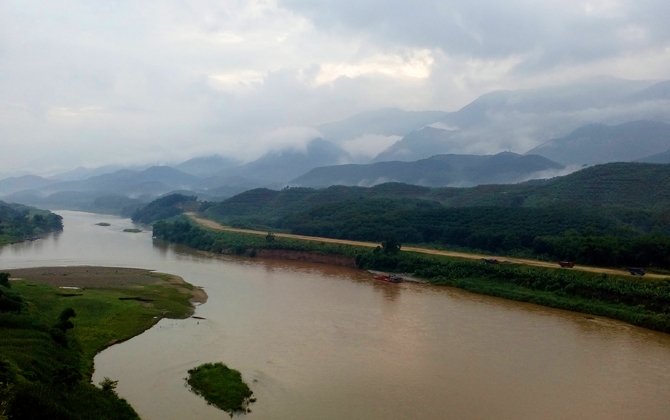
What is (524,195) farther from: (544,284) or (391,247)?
(544,284)

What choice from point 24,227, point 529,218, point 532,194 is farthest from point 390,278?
point 24,227

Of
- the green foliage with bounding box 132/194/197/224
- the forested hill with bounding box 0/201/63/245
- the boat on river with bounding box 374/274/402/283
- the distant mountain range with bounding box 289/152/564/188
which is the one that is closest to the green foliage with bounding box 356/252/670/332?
the boat on river with bounding box 374/274/402/283

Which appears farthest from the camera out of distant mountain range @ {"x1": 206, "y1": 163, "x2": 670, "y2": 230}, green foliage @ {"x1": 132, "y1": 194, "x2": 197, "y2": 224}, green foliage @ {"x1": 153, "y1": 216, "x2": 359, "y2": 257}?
green foliage @ {"x1": 132, "y1": 194, "x2": 197, "y2": 224}

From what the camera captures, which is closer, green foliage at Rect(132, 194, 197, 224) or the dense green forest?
the dense green forest

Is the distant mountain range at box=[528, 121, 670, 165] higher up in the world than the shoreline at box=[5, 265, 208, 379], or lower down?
higher up

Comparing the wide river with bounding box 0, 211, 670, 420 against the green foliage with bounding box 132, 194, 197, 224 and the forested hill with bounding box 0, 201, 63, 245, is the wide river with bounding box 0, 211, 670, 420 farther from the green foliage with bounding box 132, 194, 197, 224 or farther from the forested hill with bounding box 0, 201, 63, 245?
the green foliage with bounding box 132, 194, 197, 224

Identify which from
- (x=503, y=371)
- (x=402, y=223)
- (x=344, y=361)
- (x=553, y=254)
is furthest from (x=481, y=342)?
(x=402, y=223)

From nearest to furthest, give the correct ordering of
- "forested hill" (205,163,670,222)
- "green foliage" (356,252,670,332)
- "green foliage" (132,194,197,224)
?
"green foliage" (356,252,670,332), "forested hill" (205,163,670,222), "green foliage" (132,194,197,224)

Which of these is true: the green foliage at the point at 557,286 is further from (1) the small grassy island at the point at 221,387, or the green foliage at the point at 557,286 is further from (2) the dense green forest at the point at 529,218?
(1) the small grassy island at the point at 221,387
